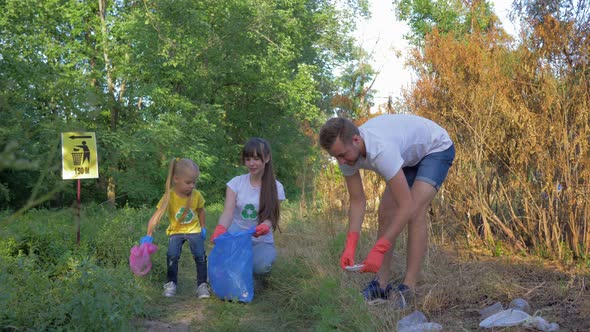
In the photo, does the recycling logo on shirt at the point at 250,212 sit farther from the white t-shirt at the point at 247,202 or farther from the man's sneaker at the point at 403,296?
the man's sneaker at the point at 403,296

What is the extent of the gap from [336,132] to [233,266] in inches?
59.7

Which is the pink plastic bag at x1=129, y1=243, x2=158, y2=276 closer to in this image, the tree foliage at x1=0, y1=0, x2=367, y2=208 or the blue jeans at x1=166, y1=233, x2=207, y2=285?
the blue jeans at x1=166, y1=233, x2=207, y2=285

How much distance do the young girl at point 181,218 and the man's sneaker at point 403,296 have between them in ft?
5.53

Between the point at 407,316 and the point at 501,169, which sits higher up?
the point at 501,169

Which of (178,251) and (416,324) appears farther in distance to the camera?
(178,251)

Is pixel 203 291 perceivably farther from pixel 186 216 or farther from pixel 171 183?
pixel 171 183

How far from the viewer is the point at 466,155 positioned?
20.0 feet

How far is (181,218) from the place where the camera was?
16.4 ft

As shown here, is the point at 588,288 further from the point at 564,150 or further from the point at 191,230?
the point at 191,230

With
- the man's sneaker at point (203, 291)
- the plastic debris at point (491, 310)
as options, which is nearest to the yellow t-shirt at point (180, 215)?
the man's sneaker at point (203, 291)

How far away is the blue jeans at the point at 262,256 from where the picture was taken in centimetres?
476

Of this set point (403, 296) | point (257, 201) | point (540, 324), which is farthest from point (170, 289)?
point (540, 324)

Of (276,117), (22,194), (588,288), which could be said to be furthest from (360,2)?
(588,288)

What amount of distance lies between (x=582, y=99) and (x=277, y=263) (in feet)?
9.18
